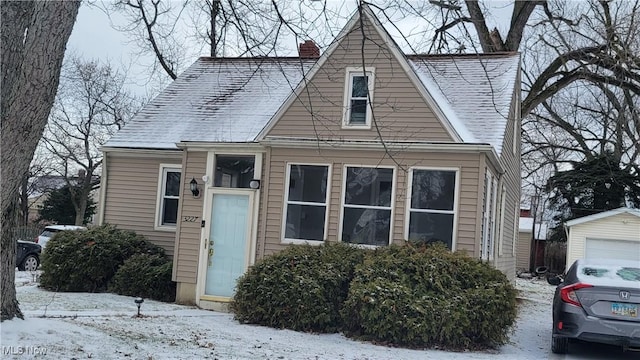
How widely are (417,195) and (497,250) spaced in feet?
14.8

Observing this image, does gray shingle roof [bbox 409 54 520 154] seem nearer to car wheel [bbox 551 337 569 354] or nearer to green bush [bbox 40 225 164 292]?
car wheel [bbox 551 337 569 354]

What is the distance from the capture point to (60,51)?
5570 mm

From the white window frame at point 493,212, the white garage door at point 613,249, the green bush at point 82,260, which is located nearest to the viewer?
the green bush at point 82,260

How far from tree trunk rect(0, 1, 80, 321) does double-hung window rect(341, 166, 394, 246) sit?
6684mm

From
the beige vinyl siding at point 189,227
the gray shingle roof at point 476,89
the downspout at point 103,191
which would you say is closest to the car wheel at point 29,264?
the downspout at point 103,191

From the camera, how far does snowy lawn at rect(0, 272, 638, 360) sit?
21.3 ft

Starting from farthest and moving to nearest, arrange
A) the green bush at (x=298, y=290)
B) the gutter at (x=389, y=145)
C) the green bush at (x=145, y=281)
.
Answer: the green bush at (x=145, y=281) < the gutter at (x=389, y=145) < the green bush at (x=298, y=290)

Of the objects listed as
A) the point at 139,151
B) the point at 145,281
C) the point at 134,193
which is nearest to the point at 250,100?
the point at 139,151

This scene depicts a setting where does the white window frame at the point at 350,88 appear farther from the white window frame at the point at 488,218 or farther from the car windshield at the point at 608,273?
the car windshield at the point at 608,273

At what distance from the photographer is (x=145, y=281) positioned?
1255 cm

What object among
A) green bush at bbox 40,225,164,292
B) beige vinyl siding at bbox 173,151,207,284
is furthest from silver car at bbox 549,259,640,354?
green bush at bbox 40,225,164,292

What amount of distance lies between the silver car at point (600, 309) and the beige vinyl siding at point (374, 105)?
12.6ft

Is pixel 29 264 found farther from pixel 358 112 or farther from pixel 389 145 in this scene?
pixel 389 145

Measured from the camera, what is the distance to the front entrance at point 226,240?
12.0 metres
